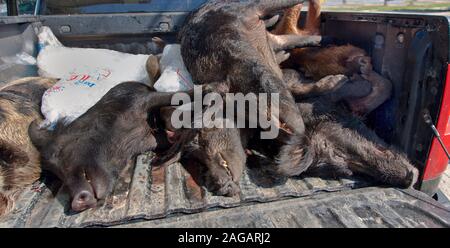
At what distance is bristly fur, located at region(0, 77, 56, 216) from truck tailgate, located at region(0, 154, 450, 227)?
93 mm

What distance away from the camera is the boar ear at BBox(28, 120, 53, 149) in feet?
8.68

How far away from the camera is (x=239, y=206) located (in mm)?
2184

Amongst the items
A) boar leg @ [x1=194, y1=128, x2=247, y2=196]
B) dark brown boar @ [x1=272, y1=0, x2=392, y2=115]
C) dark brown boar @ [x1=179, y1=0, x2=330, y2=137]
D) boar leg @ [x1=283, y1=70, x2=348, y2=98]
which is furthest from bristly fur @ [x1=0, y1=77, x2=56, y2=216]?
dark brown boar @ [x1=272, y1=0, x2=392, y2=115]

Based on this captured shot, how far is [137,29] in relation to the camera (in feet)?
13.1

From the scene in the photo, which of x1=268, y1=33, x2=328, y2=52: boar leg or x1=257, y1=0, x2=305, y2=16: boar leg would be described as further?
x1=268, y1=33, x2=328, y2=52: boar leg

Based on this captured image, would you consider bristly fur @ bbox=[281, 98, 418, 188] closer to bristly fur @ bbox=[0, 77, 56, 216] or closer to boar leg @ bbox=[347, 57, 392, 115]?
boar leg @ bbox=[347, 57, 392, 115]

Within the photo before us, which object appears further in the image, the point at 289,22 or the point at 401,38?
the point at 289,22

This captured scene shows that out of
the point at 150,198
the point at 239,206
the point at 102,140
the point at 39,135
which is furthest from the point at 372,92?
the point at 39,135

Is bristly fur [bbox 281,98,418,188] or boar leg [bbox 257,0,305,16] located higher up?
boar leg [bbox 257,0,305,16]

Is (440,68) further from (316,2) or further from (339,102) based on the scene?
(316,2)

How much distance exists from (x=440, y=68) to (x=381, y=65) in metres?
0.75

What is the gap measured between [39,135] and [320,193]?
6.56 feet

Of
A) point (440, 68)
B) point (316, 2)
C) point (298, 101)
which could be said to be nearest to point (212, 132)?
point (298, 101)

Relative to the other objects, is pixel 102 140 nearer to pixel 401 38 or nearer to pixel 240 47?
pixel 240 47
